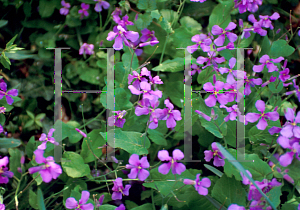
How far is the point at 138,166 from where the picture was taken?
Answer: 98 centimetres

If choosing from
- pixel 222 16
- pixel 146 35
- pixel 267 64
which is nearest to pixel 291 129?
pixel 267 64

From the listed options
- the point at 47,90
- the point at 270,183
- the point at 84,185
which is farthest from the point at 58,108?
the point at 270,183

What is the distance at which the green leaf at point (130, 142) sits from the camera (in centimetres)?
101

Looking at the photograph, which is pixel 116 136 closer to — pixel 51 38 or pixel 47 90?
pixel 47 90

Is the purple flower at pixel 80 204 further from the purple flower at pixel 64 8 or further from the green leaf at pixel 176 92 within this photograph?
the purple flower at pixel 64 8

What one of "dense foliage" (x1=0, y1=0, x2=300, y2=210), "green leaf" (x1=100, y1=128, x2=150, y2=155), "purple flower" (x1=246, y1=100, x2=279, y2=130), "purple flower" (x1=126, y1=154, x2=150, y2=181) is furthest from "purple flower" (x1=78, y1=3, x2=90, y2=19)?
"purple flower" (x1=246, y1=100, x2=279, y2=130)

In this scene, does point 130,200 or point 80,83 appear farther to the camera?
point 80,83

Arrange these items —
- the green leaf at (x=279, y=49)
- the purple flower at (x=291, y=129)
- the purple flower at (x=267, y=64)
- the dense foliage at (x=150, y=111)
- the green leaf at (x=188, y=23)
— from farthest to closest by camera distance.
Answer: the green leaf at (x=188, y=23), the green leaf at (x=279, y=49), the purple flower at (x=267, y=64), the dense foliage at (x=150, y=111), the purple flower at (x=291, y=129)

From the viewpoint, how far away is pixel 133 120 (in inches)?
45.6

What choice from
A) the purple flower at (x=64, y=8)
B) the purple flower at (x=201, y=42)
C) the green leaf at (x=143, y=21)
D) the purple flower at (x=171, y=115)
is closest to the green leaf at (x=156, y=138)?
the purple flower at (x=171, y=115)

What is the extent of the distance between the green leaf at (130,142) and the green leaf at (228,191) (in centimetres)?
33

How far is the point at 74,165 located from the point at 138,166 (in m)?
0.30

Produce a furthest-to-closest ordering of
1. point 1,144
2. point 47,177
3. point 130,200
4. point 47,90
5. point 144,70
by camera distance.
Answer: point 47,90 → point 130,200 → point 1,144 → point 144,70 → point 47,177

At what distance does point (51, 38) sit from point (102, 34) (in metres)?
0.30
